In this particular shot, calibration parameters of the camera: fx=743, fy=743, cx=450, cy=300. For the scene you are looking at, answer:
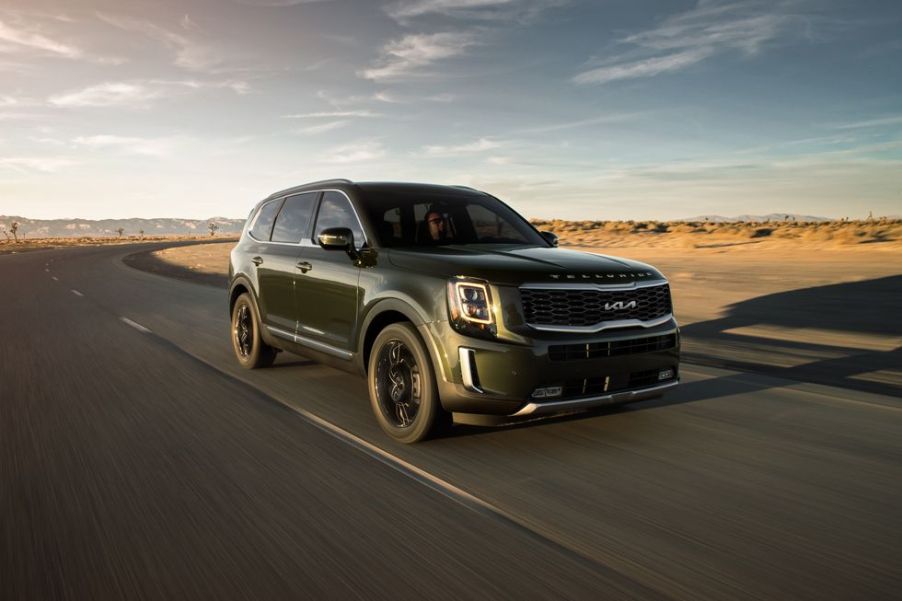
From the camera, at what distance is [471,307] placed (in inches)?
184

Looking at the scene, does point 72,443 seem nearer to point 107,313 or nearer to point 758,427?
point 758,427

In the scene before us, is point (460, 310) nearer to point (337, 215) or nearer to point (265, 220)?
point (337, 215)

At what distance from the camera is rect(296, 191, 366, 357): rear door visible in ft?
19.3

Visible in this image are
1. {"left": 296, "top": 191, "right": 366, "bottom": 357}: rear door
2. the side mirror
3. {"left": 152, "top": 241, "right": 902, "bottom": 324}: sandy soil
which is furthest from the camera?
{"left": 152, "top": 241, "right": 902, "bottom": 324}: sandy soil

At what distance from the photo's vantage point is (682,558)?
3.28 m

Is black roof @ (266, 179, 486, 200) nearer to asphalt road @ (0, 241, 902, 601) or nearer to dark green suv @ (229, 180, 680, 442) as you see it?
dark green suv @ (229, 180, 680, 442)

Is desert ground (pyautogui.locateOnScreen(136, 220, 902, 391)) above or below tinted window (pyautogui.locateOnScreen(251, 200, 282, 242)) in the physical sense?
below

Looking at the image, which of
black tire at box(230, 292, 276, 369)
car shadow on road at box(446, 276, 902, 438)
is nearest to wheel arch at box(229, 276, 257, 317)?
black tire at box(230, 292, 276, 369)

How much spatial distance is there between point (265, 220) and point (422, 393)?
3.69m

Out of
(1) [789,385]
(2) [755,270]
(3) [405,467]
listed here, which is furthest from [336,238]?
(2) [755,270]

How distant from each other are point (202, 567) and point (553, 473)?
210 cm

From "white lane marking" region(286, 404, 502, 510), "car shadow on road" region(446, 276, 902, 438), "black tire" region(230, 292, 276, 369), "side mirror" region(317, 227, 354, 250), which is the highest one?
"side mirror" region(317, 227, 354, 250)

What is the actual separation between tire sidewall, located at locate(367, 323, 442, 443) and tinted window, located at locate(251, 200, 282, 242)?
2833mm

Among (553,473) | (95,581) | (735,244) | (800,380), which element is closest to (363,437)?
(553,473)
